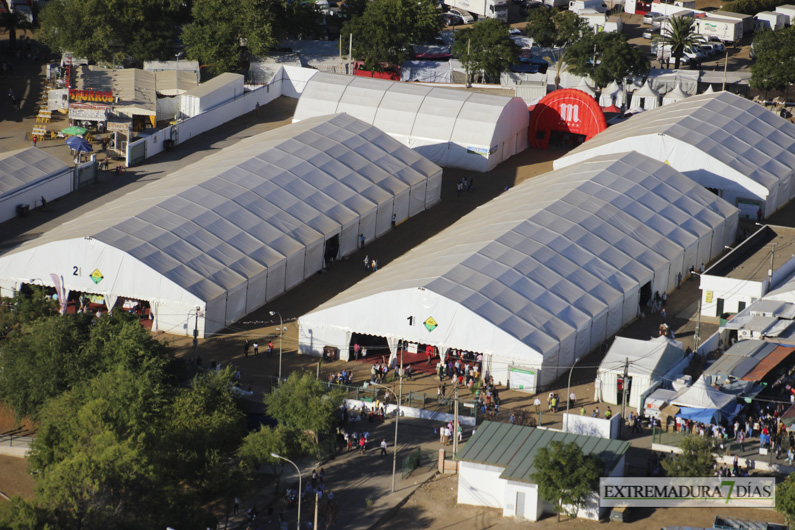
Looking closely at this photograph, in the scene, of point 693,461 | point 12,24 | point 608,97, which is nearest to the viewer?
point 693,461

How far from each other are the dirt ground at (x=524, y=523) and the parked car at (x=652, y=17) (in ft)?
304

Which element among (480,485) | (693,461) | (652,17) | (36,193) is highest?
(652,17)

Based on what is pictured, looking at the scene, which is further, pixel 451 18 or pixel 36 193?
pixel 451 18

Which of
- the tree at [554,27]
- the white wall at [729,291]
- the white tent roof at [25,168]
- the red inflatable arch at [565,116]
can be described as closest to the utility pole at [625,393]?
the white wall at [729,291]

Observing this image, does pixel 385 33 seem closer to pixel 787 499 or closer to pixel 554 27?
pixel 554 27

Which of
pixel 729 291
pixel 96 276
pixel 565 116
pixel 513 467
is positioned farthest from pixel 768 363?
pixel 565 116

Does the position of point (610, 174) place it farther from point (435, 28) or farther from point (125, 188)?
point (435, 28)

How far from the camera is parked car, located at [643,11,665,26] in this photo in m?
146

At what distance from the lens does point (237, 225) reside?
84500 millimetres

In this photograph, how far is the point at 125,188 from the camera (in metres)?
99.6

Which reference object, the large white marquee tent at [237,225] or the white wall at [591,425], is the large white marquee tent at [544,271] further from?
the large white marquee tent at [237,225]

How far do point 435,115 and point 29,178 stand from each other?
1279 inches

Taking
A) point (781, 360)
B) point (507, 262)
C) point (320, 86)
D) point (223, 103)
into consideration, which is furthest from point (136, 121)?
point (781, 360)

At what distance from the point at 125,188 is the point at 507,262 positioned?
111ft
